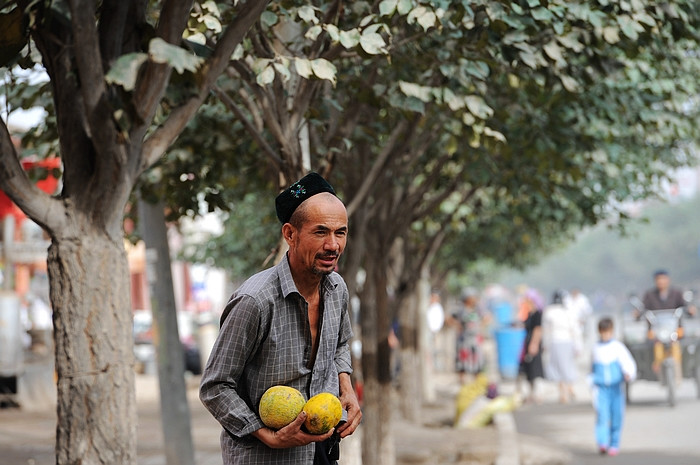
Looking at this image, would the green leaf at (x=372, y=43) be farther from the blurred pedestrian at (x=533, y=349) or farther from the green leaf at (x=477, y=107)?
the blurred pedestrian at (x=533, y=349)

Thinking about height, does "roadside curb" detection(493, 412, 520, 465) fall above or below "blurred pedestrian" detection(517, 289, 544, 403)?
below

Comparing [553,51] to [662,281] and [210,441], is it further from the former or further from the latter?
[662,281]

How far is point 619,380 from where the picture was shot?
13.4 m

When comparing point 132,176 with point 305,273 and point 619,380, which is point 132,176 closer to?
point 305,273

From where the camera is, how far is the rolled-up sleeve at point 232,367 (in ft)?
12.8

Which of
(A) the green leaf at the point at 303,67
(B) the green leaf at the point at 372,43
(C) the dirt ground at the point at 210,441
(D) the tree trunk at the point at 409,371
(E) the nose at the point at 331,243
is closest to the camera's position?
(E) the nose at the point at 331,243

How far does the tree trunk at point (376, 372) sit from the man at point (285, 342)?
7094 mm

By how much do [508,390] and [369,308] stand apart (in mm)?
12642

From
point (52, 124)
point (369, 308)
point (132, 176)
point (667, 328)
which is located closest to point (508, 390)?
point (667, 328)

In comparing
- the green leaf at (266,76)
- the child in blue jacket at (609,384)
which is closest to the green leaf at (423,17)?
the green leaf at (266,76)

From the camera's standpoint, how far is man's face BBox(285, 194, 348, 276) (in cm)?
397

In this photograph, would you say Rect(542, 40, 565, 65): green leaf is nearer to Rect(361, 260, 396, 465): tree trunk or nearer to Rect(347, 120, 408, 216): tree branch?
Rect(347, 120, 408, 216): tree branch

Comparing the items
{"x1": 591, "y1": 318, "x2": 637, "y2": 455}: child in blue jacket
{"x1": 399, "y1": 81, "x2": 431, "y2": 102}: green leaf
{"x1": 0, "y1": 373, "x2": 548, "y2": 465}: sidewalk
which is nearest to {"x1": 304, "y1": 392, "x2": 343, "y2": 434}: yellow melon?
{"x1": 399, "y1": 81, "x2": 431, "y2": 102}: green leaf

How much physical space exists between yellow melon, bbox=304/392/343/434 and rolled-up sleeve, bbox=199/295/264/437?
171 millimetres
